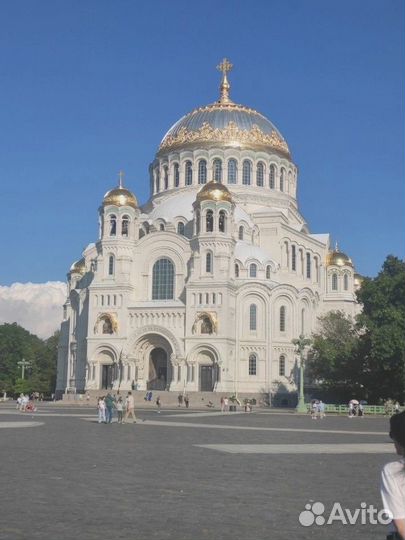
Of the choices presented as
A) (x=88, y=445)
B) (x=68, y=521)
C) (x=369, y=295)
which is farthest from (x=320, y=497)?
(x=369, y=295)

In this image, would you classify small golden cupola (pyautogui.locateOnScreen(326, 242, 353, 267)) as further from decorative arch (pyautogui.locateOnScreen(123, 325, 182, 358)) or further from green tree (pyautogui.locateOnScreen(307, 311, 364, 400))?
decorative arch (pyautogui.locateOnScreen(123, 325, 182, 358))

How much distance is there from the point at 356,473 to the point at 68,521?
7143 mm

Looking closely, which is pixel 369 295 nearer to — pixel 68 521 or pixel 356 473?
pixel 356 473

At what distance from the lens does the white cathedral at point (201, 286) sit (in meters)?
65.2

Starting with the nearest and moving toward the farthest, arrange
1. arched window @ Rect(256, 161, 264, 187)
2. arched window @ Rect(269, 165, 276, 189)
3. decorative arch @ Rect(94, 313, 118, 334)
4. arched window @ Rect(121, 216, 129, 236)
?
decorative arch @ Rect(94, 313, 118, 334) → arched window @ Rect(121, 216, 129, 236) → arched window @ Rect(256, 161, 264, 187) → arched window @ Rect(269, 165, 276, 189)

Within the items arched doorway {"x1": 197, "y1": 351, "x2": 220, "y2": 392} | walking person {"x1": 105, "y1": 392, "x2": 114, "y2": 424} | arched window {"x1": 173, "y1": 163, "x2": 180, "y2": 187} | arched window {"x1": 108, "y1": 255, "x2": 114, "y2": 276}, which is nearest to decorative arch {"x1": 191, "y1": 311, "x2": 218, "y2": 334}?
arched doorway {"x1": 197, "y1": 351, "x2": 220, "y2": 392}

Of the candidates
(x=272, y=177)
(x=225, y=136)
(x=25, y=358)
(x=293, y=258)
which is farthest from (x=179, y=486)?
(x=25, y=358)

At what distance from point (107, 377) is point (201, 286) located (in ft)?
37.0

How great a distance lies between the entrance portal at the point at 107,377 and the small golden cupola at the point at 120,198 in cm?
1373

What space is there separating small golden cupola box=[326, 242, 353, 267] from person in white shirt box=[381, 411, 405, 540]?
7629cm

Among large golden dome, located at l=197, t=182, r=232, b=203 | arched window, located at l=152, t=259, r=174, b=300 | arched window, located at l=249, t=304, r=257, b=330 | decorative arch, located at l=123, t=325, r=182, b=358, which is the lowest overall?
decorative arch, located at l=123, t=325, r=182, b=358

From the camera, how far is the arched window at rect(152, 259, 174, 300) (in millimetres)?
68562

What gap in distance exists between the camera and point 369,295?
Result: 2222 inches

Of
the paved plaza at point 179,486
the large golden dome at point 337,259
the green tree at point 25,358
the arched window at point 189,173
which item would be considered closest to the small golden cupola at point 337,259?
the large golden dome at point 337,259
